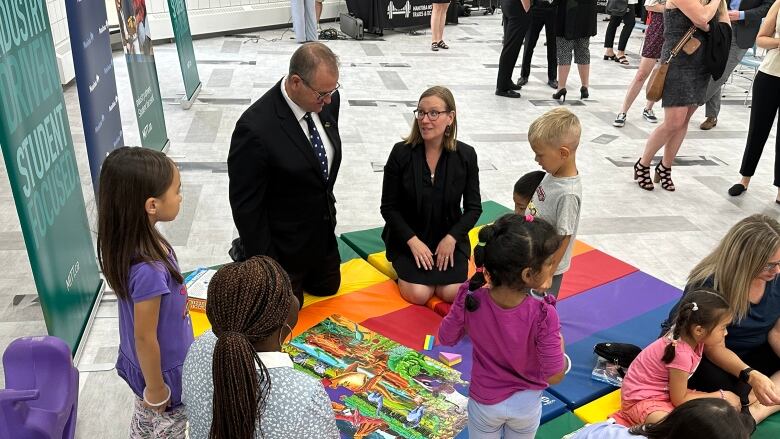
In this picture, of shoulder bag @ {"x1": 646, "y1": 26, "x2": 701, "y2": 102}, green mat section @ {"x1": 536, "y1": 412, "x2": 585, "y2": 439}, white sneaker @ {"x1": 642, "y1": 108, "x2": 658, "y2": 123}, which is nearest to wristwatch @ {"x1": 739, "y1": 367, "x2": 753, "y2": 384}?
green mat section @ {"x1": 536, "y1": 412, "x2": 585, "y2": 439}

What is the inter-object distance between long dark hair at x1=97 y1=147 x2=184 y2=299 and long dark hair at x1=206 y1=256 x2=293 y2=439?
68cm

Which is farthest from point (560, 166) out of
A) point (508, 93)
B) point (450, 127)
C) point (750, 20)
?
point (508, 93)

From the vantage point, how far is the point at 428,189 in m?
3.48

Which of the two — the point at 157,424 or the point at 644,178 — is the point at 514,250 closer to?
the point at 157,424

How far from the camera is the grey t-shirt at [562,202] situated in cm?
283

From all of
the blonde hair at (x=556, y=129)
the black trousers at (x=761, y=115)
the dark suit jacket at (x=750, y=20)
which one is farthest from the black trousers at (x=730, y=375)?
the dark suit jacket at (x=750, y=20)

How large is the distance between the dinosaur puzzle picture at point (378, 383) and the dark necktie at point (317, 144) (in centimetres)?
79

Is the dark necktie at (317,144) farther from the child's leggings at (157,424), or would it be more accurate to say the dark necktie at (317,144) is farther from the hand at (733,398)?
the hand at (733,398)

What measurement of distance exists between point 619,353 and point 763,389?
1.96ft

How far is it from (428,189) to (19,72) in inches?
74.7

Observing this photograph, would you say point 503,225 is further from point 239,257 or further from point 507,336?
point 239,257

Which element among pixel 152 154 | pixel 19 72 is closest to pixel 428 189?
pixel 152 154

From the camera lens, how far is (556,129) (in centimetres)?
278

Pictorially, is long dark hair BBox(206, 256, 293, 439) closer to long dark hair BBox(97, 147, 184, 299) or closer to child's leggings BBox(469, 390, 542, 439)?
long dark hair BBox(97, 147, 184, 299)
